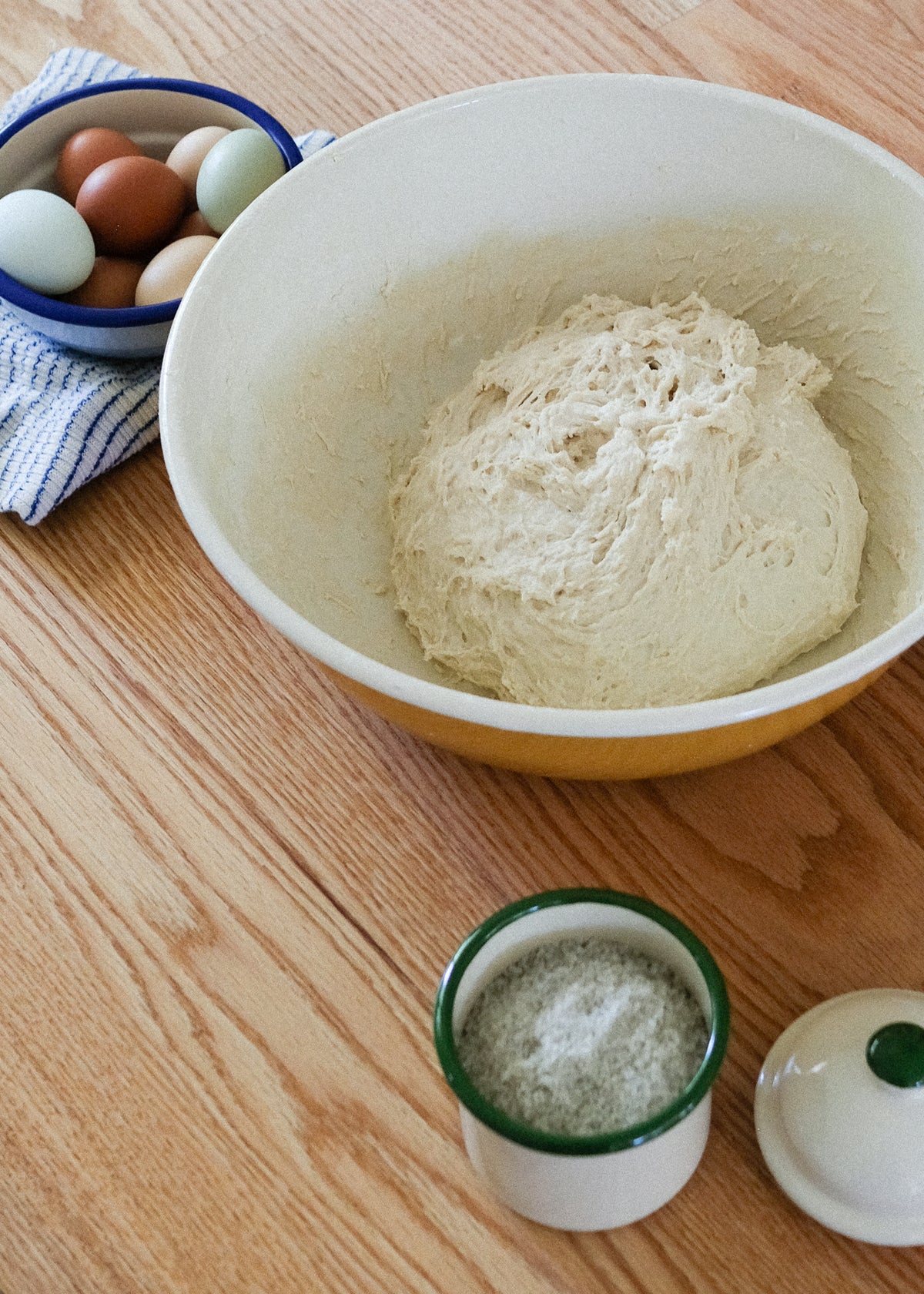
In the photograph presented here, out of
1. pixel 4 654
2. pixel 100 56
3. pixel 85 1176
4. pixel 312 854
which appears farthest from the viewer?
pixel 100 56

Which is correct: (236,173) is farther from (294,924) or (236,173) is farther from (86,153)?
(294,924)

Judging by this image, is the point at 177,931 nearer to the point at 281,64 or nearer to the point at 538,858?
the point at 538,858

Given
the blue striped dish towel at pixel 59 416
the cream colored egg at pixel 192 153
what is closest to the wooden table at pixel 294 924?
the blue striped dish towel at pixel 59 416

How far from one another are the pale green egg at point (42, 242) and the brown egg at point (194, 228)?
88mm

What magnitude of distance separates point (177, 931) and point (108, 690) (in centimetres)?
21

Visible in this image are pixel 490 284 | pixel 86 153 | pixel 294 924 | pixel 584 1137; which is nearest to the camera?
pixel 584 1137

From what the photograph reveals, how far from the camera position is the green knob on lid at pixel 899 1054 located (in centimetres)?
59

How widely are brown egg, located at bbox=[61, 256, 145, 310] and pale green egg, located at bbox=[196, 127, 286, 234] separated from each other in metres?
0.09

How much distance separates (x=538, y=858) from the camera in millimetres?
783

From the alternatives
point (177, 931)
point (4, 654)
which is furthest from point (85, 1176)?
point (4, 654)

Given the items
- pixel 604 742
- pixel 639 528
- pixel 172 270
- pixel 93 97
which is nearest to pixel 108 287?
pixel 172 270

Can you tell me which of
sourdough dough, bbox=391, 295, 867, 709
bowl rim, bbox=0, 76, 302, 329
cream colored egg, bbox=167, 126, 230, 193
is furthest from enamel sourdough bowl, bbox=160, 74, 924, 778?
cream colored egg, bbox=167, 126, 230, 193

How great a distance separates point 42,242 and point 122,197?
90 millimetres

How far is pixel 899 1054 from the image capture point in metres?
0.59
